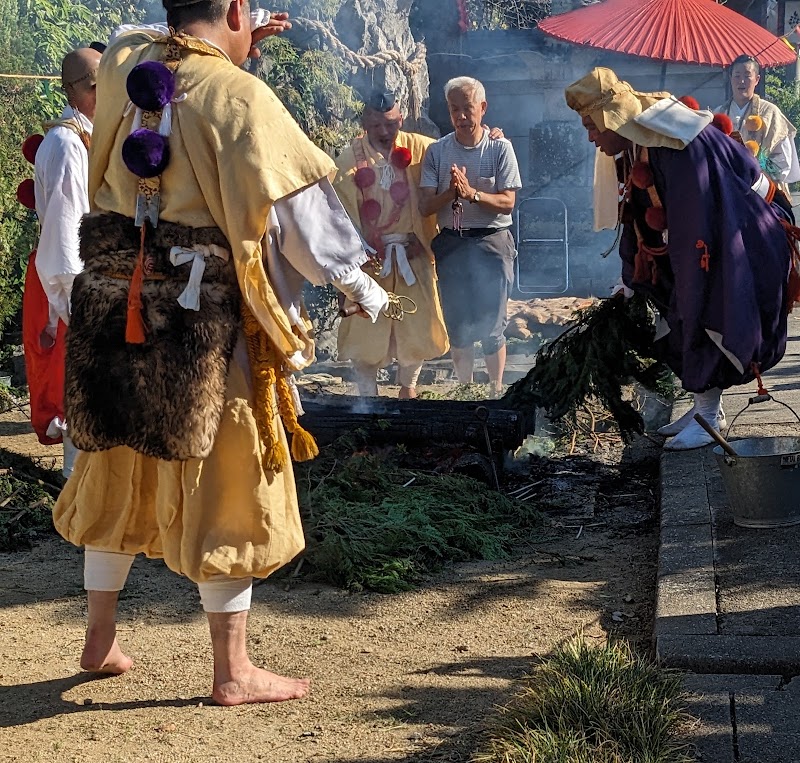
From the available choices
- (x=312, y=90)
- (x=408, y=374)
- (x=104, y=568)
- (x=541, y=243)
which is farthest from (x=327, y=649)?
(x=541, y=243)

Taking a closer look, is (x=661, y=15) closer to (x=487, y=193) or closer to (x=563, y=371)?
(x=487, y=193)

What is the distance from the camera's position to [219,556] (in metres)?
3.08

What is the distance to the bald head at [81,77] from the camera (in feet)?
17.0

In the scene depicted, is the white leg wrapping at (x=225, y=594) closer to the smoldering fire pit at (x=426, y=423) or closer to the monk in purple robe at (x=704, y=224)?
the smoldering fire pit at (x=426, y=423)

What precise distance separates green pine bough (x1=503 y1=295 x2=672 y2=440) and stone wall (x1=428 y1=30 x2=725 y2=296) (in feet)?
24.5

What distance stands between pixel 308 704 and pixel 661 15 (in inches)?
268

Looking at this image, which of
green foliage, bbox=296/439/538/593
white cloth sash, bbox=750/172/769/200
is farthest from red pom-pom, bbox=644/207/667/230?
green foliage, bbox=296/439/538/593

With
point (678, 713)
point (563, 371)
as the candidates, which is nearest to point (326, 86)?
point (563, 371)

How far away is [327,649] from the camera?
381 cm

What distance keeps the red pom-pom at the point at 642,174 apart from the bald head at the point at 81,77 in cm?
251

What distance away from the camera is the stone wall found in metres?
13.5

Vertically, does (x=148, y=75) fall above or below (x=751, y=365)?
above

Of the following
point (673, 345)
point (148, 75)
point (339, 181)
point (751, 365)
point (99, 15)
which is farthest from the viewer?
point (99, 15)

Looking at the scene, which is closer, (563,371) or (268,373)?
(268,373)
